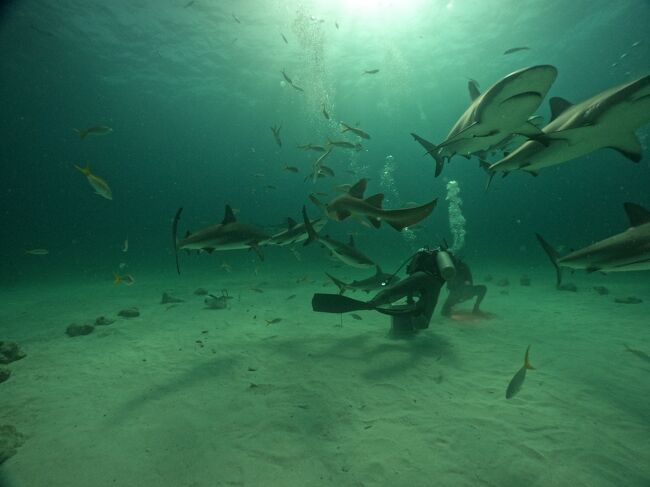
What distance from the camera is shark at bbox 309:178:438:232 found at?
3.16 metres

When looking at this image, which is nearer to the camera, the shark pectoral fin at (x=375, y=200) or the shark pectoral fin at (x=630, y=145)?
the shark pectoral fin at (x=630, y=145)

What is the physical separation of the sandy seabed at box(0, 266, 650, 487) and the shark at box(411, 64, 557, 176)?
12.1 feet

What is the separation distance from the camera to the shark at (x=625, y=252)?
10.7ft

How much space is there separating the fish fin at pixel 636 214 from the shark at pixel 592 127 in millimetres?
904

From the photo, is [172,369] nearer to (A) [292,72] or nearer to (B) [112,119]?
(A) [292,72]

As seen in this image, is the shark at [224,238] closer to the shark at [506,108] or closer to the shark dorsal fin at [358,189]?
the shark dorsal fin at [358,189]

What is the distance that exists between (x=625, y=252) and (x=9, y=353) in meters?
10.3

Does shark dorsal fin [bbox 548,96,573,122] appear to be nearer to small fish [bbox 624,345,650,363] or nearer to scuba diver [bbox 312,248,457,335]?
scuba diver [bbox 312,248,457,335]

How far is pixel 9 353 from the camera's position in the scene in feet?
20.2

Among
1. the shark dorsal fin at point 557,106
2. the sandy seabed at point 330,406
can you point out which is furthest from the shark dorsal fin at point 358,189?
the sandy seabed at point 330,406

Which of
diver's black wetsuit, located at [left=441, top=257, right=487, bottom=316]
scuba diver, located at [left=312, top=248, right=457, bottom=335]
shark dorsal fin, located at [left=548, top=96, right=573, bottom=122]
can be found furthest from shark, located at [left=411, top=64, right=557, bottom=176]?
diver's black wetsuit, located at [left=441, top=257, right=487, bottom=316]

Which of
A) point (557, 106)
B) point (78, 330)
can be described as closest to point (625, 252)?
point (557, 106)

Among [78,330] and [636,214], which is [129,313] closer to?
[78,330]

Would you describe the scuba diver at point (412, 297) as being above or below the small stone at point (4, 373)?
above
